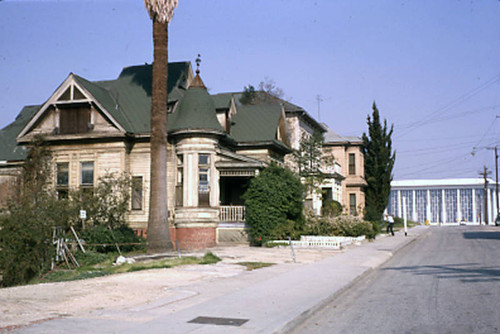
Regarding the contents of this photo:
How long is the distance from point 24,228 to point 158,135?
264 inches

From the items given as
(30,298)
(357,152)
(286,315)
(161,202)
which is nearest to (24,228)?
(161,202)

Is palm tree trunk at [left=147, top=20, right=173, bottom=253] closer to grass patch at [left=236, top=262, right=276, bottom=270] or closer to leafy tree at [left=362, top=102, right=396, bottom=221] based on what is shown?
grass patch at [left=236, top=262, right=276, bottom=270]

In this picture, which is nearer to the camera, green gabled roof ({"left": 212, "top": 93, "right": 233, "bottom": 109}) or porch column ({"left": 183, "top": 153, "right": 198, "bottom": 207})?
porch column ({"left": 183, "top": 153, "right": 198, "bottom": 207})

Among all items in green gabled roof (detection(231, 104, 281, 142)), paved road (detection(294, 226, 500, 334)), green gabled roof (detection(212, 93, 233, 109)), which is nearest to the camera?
paved road (detection(294, 226, 500, 334))

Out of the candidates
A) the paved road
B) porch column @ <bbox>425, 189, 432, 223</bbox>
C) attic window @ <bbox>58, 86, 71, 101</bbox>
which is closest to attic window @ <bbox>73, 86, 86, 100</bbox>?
attic window @ <bbox>58, 86, 71, 101</bbox>

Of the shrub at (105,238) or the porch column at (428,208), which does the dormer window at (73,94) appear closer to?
the shrub at (105,238)

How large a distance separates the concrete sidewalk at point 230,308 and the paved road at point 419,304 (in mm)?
419

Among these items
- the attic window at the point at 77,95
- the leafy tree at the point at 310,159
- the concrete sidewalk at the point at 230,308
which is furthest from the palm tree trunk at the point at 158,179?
the leafy tree at the point at 310,159

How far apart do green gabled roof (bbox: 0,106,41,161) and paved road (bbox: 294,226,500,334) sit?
2335cm

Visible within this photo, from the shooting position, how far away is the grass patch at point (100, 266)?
53.7 feet

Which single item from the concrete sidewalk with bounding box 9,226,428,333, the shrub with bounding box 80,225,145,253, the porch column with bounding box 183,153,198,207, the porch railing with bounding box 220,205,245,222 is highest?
the porch column with bounding box 183,153,198,207

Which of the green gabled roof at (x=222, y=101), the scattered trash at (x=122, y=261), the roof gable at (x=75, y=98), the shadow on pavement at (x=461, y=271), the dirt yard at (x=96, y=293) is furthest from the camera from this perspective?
the green gabled roof at (x=222, y=101)

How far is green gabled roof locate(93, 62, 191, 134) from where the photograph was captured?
93.4 feet

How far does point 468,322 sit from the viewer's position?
8523mm
